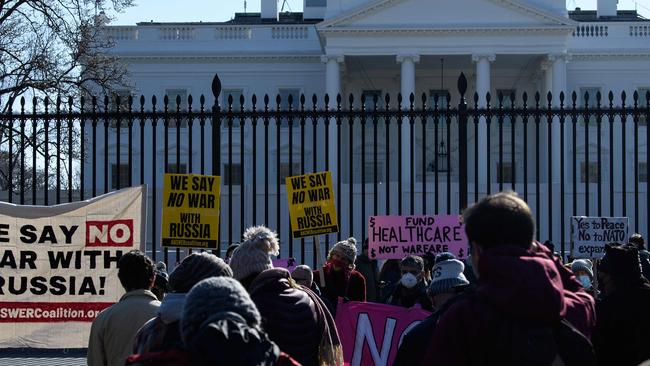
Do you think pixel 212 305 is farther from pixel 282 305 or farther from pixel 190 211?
pixel 190 211

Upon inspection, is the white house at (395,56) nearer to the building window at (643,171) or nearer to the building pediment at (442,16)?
the building pediment at (442,16)

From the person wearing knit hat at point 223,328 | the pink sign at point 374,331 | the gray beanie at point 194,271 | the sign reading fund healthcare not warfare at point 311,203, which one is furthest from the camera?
the sign reading fund healthcare not warfare at point 311,203

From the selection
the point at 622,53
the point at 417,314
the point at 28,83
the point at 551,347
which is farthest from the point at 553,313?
the point at 622,53

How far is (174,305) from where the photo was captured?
4.74 meters

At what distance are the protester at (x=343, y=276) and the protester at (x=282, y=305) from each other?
4408 mm

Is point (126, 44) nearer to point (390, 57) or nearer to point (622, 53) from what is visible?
point (390, 57)

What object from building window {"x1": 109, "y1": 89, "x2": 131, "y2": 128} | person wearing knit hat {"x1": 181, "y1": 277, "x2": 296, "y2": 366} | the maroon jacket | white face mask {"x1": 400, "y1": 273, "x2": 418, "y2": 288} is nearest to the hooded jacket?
person wearing knit hat {"x1": 181, "y1": 277, "x2": 296, "y2": 366}

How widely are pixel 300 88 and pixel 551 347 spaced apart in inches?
2013

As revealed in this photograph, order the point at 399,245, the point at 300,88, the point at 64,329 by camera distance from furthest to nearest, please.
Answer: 1. the point at 300,88
2. the point at 399,245
3. the point at 64,329

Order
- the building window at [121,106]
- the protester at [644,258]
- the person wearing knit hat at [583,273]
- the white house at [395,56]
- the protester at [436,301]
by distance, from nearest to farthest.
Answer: the protester at [436,301]
the person wearing knit hat at [583,273]
the protester at [644,258]
the building window at [121,106]
the white house at [395,56]

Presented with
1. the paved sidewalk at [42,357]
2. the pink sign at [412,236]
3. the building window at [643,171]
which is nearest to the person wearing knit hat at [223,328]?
the pink sign at [412,236]

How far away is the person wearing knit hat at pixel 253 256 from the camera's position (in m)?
5.99

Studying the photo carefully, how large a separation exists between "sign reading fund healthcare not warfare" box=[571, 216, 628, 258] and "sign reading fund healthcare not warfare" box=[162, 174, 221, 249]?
14.5 ft

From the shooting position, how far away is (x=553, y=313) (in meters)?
3.79
